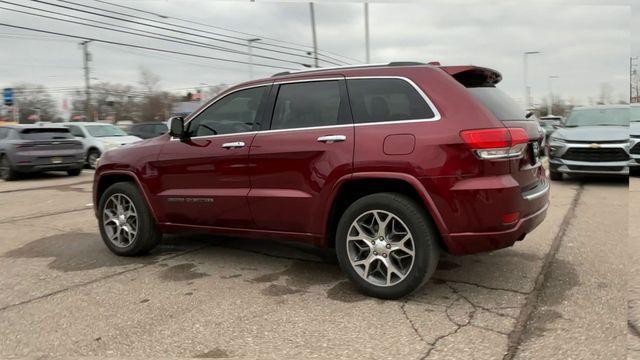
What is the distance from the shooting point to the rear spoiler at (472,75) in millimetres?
4148

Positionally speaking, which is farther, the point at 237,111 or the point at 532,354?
the point at 237,111

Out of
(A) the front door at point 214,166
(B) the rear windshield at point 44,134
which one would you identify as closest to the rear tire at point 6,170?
(B) the rear windshield at point 44,134

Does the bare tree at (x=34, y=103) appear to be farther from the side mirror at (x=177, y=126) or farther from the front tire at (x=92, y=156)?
the side mirror at (x=177, y=126)

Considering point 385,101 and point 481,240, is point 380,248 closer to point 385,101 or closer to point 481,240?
point 481,240

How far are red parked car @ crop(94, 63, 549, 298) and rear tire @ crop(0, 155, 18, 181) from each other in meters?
10.9

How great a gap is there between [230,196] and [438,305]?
6.54 feet

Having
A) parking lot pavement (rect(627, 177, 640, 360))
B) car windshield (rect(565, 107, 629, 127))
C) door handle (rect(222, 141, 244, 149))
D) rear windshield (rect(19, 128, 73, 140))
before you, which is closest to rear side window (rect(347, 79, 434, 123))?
door handle (rect(222, 141, 244, 149))

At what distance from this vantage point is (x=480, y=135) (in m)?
3.73

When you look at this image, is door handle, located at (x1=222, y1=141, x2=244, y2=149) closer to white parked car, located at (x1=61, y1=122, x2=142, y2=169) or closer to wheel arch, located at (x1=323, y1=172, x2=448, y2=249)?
wheel arch, located at (x1=323, y1=172, x2=448, y2=249)

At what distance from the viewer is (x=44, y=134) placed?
1441 cm

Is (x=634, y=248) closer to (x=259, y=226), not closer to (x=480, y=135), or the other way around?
(x=480, y=135)

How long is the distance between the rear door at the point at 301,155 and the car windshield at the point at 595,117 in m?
8.22

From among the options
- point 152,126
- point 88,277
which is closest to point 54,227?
point 88,277

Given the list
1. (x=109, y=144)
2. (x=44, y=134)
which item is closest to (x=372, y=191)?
(x=44, y=134)
